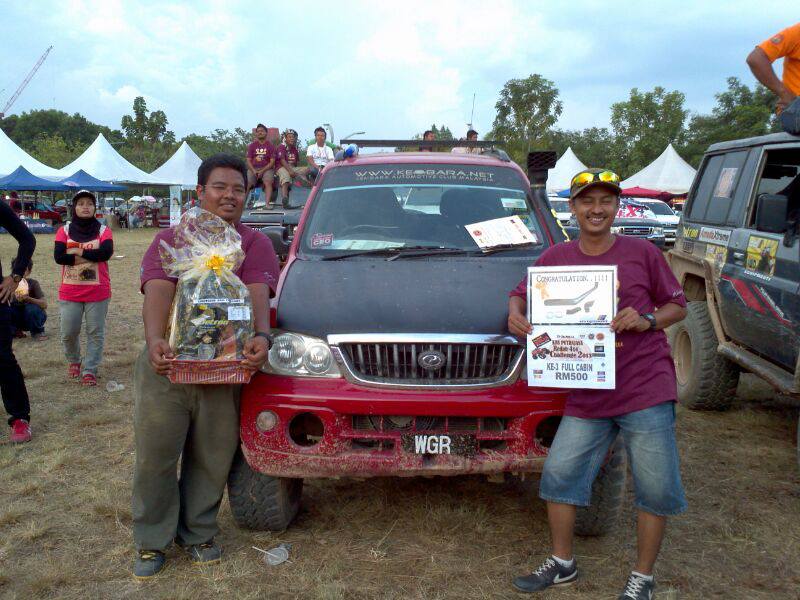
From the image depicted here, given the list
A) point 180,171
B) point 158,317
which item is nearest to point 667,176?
point 180,171

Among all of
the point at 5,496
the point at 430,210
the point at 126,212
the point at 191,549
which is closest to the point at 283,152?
the point at 430,210

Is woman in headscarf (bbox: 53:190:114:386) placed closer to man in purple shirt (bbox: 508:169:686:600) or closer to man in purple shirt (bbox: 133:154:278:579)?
man in purple shirt (bbox: 133:154:278:579)

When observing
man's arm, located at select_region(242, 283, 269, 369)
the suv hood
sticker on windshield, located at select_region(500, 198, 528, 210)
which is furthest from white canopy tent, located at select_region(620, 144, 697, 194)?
man's arm, located at select_region(242, 283, 269, 369)

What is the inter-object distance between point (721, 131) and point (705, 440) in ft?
161

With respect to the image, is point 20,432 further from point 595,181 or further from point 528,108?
point 528,108

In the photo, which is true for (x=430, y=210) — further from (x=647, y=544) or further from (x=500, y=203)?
(x=647, y=544)

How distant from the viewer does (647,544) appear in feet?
9.15

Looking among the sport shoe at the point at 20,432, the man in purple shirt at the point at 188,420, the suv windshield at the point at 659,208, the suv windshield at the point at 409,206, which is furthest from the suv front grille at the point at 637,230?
the man in purple shirt at the point at 188,420

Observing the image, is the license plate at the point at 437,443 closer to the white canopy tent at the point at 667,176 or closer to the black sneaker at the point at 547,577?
the black sneaker at the point at 547,577

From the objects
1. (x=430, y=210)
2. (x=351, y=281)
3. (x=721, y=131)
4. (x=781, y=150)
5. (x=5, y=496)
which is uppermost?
(x=721, y=131)

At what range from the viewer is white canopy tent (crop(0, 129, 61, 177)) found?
1085 inches

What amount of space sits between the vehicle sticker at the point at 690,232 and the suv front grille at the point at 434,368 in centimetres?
321

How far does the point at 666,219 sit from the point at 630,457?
19661 mm

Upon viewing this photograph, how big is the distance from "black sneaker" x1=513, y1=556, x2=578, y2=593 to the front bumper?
16.2 inches
